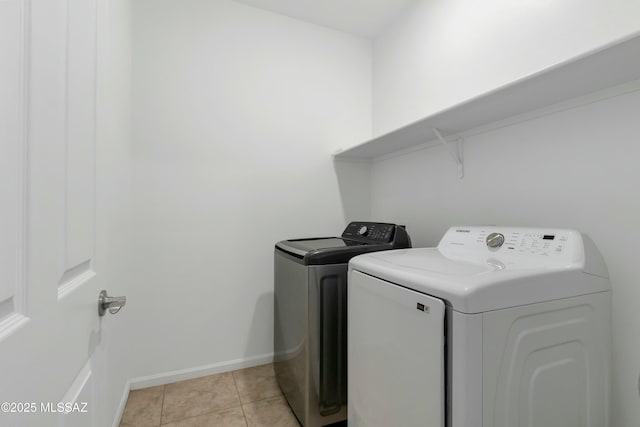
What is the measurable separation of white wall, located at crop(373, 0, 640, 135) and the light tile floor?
6.74 feet

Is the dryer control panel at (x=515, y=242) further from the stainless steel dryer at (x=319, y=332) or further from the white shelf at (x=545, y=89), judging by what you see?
the white shelf at (x=545, y=89)

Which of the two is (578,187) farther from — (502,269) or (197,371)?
(197,371)

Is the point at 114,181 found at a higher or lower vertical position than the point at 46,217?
higher

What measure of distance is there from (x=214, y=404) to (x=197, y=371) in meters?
Answer: 0.33

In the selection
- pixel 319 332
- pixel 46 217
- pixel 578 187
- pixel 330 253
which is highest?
pixel 578 187

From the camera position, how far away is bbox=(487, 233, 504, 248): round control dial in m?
1.12

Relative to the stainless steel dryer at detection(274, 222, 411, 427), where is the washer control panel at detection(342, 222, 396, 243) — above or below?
above

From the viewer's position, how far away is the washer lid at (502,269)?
0.74 metres

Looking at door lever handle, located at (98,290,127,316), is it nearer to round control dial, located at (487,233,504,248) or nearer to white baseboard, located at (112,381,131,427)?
white baseboard, located at (112,381,131,427)

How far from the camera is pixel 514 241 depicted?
1087mm

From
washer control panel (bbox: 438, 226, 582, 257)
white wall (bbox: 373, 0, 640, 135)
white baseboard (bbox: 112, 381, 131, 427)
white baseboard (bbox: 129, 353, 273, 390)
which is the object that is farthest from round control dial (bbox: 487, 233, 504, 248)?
white baseboard (bbox: 112, 381, 131, 427)

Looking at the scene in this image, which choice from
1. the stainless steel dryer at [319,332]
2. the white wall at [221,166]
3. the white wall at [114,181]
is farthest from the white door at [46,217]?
the white wall at [221,166]

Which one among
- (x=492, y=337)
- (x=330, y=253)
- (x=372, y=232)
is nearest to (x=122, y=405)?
(x=330, y=253)

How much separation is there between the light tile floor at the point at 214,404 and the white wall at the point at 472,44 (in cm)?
205
